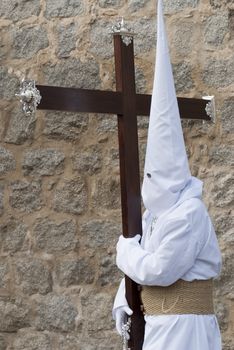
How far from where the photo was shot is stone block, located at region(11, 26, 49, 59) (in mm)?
5777

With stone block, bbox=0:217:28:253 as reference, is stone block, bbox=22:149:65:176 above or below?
above

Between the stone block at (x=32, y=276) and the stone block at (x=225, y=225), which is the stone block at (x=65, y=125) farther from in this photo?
the stone block at (x=225, y=225)

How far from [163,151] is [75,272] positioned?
1.81 m

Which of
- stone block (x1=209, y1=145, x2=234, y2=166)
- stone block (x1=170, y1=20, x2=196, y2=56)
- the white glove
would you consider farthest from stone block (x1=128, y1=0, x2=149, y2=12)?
the white glove

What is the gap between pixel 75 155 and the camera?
5.64 metres

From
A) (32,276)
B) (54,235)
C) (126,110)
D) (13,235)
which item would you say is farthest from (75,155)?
(126,110)

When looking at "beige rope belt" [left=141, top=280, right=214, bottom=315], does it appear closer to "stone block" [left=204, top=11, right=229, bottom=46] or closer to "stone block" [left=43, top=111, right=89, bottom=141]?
"stone block" [left=43, top=111, right=89, bottom=141]

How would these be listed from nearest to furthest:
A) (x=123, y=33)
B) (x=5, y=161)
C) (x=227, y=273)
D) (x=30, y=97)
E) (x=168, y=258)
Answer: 1. (x=168, y=258)
2. (x=30, y=97)
3. (x=123, y=33)
4. (x=227, y=273)
5. (x=5, y=161)

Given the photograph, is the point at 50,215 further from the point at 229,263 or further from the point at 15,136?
the point at 229,263

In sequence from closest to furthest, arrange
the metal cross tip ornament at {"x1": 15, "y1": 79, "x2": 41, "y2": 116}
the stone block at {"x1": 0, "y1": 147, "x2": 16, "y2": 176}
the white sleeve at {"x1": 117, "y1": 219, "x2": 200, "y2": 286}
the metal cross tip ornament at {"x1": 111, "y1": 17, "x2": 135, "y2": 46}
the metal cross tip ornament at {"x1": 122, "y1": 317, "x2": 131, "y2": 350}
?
the white sleeve at {"x1": 117, "y1": 219, "x2": 200, "y2": 286}
the metal cross tip ornament at {"x1": 15, "y1": 79, "x2": 41, "y2": 116}
the metal cross tip ornament at {"x1": 122, "y1": 317, "x2": 131, "y2": 350}
the metal cross tip ornament at {"x1": 111, "y1": 17, "x2": 135, "y2": 46}
the stone block at {"x1": 0, "y1": 147, "x2": 16, "y2": 176}

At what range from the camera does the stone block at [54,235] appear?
5621mm

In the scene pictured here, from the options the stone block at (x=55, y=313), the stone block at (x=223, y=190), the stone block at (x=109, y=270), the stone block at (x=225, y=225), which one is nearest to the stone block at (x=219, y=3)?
the stone block at (x=223, y=190)

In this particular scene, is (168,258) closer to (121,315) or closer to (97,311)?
(121,315)

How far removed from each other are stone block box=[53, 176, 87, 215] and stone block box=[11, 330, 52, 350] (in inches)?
31.1
